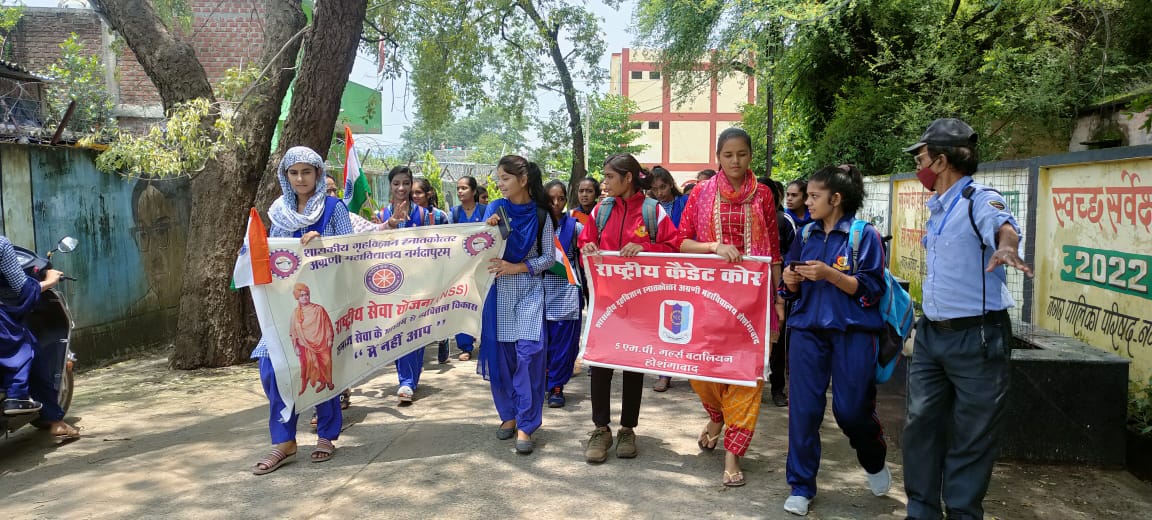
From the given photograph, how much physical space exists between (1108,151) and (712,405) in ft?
10.1

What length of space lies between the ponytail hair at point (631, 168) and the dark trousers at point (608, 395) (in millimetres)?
1127

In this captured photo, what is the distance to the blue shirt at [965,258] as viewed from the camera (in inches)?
135

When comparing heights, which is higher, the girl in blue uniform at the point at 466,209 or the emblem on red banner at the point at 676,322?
the girl in blue uniform at the point at 466,209

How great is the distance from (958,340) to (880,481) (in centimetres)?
111

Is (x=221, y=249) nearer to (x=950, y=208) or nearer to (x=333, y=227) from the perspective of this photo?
(x=333, y=227)

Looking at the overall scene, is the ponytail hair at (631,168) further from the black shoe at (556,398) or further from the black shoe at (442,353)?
the black shoe at (442,353)

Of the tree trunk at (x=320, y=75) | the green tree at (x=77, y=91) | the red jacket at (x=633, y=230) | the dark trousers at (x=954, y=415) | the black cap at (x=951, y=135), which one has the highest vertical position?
the green tree at (x=77, y=91)

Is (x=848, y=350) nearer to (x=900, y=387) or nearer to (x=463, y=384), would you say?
(x=900, y=387)

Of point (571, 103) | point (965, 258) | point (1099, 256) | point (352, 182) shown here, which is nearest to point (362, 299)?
point (352, 182)

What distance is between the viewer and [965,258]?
3.53 meters

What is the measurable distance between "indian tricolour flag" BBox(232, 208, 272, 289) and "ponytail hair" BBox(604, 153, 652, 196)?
1.99 metres

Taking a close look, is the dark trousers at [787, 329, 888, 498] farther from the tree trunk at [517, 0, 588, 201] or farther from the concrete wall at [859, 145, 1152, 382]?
the tree trunk at [517, 0, 588, 201]

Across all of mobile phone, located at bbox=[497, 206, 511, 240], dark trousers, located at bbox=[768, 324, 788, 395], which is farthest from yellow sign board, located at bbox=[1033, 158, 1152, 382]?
mobile phone, located at bbox=[497, 206, 511, 240]

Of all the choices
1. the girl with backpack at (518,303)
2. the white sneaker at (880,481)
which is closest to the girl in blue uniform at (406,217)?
the girl with backpack at (518,303)
